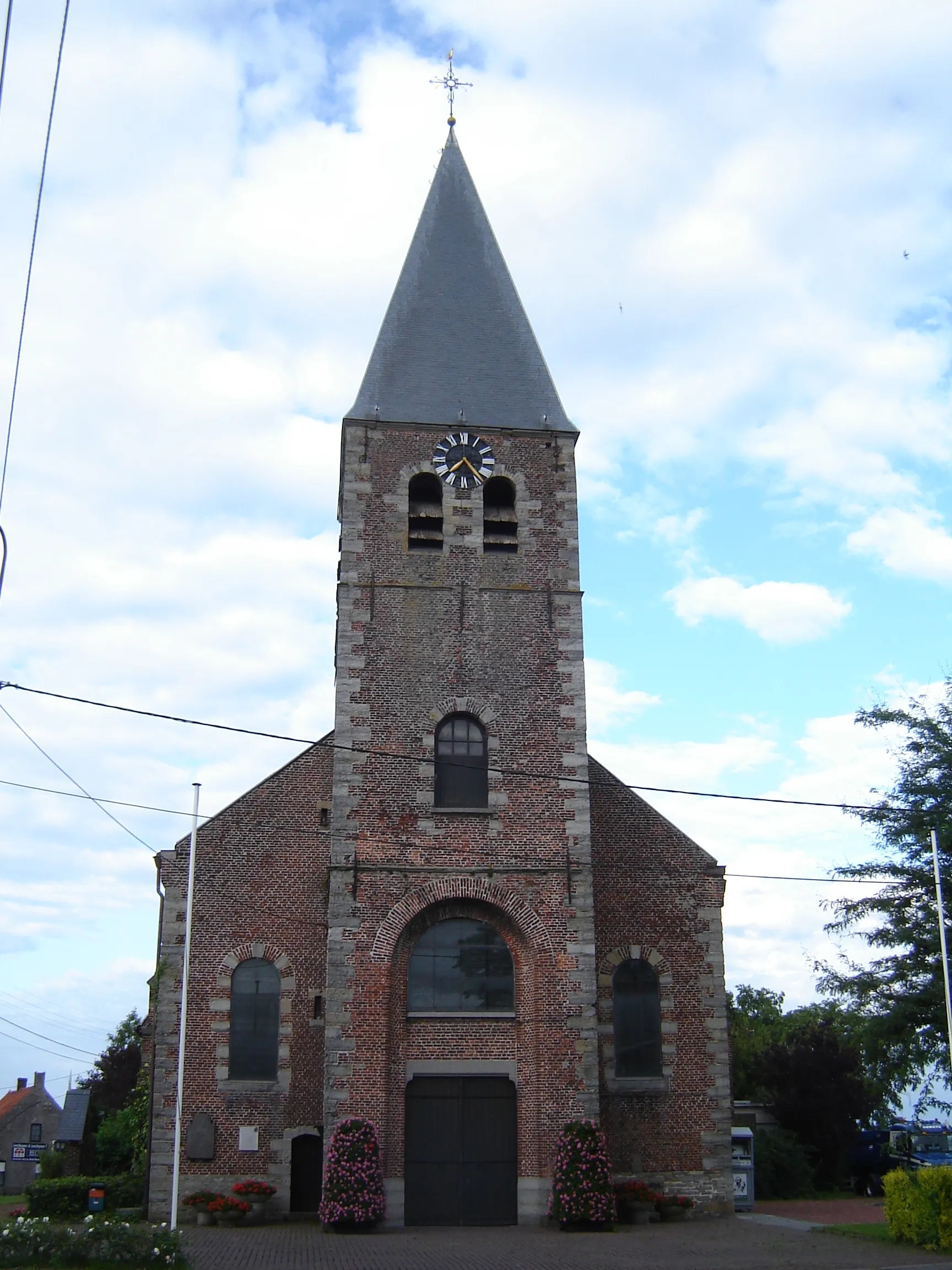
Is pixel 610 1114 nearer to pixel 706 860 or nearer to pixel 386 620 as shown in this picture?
pixel 706 860

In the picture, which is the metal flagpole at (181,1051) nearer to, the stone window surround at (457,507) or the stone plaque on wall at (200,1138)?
the stone plaque on wall at (200,1138)

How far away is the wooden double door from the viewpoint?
65.5ft

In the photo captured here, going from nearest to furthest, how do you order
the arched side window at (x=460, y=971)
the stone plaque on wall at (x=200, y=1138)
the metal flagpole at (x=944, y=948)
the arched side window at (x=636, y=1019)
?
the metal flagpole at (x=944, y=948) → the arched side window at (x=460, y=971) → the stone plaque on wall at (x=200, y=1138) → the arched side window at (x=636, y=1019)

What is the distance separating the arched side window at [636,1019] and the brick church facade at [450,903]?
5cm

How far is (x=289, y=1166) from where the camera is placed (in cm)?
2128

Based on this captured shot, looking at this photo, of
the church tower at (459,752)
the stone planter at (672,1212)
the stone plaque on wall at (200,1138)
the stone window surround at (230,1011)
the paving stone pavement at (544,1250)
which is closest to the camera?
the paving stone pavement at (544,1250)

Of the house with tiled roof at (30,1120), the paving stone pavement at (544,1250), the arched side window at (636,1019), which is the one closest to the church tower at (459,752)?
the paving stone pavement at (544,1250)

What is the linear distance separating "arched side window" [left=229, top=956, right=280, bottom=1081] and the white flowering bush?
786 cm

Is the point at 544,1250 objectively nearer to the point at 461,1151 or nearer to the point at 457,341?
the point at 461,1151

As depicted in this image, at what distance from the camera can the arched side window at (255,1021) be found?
21797mm

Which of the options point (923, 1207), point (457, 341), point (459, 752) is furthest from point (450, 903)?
point (457, 341)

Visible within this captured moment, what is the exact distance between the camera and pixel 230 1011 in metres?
22.1

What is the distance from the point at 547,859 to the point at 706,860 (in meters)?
4.18

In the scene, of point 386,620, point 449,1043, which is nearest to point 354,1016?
point 449,1043
